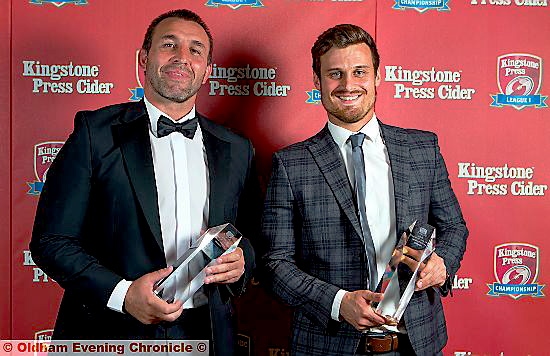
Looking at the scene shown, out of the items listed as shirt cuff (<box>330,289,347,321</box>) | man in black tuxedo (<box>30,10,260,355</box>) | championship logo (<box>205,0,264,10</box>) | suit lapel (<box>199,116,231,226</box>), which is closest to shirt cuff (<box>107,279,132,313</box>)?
man in black tuxedo (<box>30,10,260,355</box>)

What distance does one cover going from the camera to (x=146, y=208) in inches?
77.9

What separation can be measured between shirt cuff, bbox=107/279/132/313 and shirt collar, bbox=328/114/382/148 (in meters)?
0.81

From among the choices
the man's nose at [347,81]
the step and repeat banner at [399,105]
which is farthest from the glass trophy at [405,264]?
the step and repeat banner at [399,105]

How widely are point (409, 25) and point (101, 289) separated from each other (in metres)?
1.69

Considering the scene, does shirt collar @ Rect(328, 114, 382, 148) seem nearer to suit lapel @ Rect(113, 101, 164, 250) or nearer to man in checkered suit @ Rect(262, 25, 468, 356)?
man in checkered suit @ Rect(262, 25, 468, 356)

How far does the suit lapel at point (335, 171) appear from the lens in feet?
6.66

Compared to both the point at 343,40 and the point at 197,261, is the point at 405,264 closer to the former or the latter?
the point at 197,261

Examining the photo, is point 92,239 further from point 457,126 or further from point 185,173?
point 457,126

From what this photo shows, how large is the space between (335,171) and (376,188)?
14 cm

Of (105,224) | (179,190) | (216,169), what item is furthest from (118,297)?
(216,169)

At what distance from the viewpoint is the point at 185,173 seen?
6.90ft

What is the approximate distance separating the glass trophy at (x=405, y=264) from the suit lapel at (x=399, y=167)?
119 millimetres

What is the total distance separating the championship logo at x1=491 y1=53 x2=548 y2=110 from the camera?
2809 mm

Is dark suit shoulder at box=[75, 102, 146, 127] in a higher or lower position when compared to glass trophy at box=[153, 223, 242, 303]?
higher
